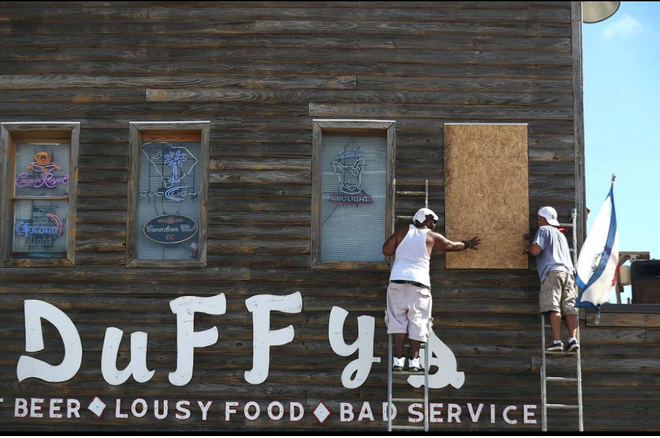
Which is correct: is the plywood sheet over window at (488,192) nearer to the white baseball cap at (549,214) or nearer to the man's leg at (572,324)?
the white baseball cap at (549,214)

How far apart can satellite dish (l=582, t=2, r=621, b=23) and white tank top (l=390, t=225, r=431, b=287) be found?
12.6 ft

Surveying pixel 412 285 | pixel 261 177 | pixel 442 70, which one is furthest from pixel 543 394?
pixel 261 177

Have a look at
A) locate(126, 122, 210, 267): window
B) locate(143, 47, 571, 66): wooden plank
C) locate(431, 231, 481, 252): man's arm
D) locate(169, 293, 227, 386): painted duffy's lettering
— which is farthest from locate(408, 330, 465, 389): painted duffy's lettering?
locate(143, 47, 571, 66): wooden plank

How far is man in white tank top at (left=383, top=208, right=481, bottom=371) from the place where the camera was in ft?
30.9

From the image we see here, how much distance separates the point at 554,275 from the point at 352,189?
2537 mm

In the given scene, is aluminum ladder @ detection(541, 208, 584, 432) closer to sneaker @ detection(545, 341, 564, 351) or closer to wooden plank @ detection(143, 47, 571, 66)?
sneaker @ detection(545, 341, 564, 351)

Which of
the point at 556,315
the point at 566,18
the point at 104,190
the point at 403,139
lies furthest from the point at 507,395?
the point at 104,190

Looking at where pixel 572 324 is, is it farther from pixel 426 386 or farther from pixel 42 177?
pixel 42 177

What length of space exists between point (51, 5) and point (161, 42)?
4.88 ft

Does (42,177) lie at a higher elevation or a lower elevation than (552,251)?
higher

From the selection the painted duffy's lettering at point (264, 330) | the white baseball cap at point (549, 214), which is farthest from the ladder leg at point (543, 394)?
the painted duffy's lettering at point (264, 330)

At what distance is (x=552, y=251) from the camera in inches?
388

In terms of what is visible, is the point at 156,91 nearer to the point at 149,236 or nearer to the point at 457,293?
the point at 149,236

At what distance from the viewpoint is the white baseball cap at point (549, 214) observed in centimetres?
994
